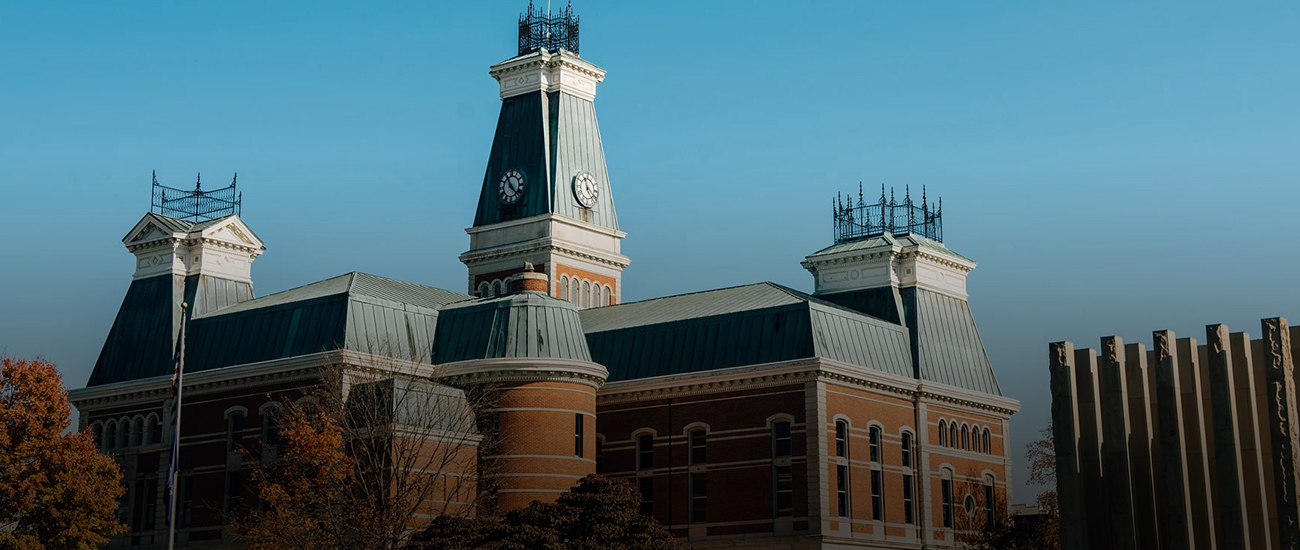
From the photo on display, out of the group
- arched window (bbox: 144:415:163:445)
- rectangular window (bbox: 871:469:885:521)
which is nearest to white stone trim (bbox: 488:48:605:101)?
arched window (bbox: 144:415:163:445)

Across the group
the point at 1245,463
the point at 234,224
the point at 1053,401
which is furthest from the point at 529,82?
the point at 1245,463

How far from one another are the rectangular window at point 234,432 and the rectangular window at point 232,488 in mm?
1076

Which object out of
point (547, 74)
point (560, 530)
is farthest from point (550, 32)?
point (560, 530)

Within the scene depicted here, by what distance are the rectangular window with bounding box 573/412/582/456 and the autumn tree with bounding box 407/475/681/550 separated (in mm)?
13105

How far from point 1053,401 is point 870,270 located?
26.2 metres

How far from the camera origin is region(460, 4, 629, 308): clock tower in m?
83.4

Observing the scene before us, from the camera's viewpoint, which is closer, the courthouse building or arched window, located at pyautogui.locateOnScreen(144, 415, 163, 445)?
the courthouse building

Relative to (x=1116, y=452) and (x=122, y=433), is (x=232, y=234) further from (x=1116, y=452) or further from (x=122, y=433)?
(x=1116, y=452)

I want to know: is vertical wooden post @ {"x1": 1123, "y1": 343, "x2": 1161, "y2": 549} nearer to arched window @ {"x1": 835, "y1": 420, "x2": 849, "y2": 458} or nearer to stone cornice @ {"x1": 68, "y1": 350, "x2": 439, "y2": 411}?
arched window @ {"x1": 835, "y1": 420, "x2": 849, "y2": 458}

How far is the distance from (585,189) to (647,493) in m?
20.2

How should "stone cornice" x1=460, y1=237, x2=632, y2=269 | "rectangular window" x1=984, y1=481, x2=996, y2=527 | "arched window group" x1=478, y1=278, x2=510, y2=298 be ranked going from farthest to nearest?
"arched window group" x1=478, y1=278, x2=510, y2=298 < "stone cornice" x1=460, y1=237, x2=632, y2=269 < "rectangular window" x1=984, y1=481, x2=996, y2=527

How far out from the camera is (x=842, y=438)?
6850 cm

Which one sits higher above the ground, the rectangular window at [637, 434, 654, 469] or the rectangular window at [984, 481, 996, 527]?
the rectangular window at [637, 434, 654, 469]

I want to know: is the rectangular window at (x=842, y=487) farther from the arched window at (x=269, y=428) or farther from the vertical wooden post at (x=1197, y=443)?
the arched window at (x=269, y=428)
